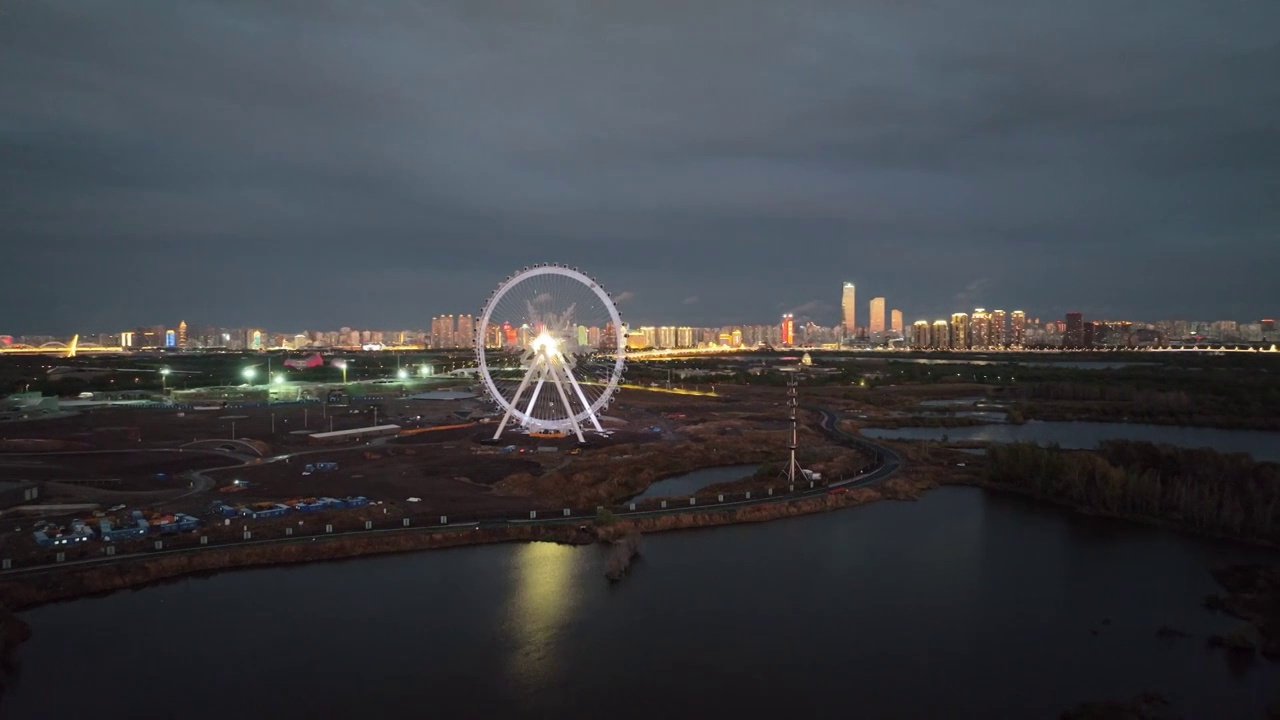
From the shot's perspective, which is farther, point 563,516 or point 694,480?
point 694,480

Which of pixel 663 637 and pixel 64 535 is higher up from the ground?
pixel 64 535

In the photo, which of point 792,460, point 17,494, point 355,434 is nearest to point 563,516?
point 792,460

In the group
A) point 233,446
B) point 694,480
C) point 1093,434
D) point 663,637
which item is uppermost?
point 233,446

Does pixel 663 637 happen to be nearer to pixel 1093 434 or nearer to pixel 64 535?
pixel 64 535

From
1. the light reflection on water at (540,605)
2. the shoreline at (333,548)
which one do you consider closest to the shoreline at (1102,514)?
the shoreline at (333,548)

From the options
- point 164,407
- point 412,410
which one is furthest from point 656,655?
point 164,407
